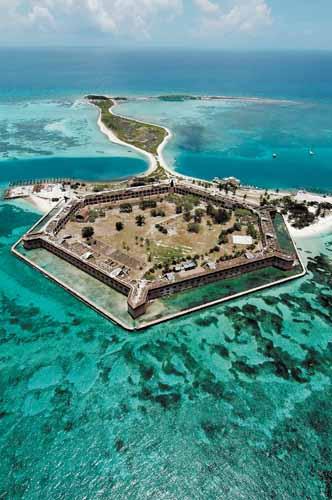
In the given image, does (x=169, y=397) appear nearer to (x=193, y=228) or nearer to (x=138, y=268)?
(x=138, y=268)

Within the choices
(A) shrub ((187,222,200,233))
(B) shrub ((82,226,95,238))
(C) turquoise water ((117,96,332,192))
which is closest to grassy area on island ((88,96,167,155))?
(C) turquoise water ((117,96,332,192))

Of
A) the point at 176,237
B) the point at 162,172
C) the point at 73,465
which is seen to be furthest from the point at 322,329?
the point at 162,172

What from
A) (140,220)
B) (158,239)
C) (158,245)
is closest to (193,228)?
(158,239)

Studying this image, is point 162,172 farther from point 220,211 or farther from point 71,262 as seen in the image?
point 71,262

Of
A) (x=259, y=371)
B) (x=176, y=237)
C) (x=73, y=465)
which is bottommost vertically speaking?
(x=73, y=465)

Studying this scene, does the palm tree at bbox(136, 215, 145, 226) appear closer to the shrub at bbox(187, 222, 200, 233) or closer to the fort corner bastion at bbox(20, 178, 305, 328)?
the fort corner bastion at bbox(20, 178, 305, 328)
